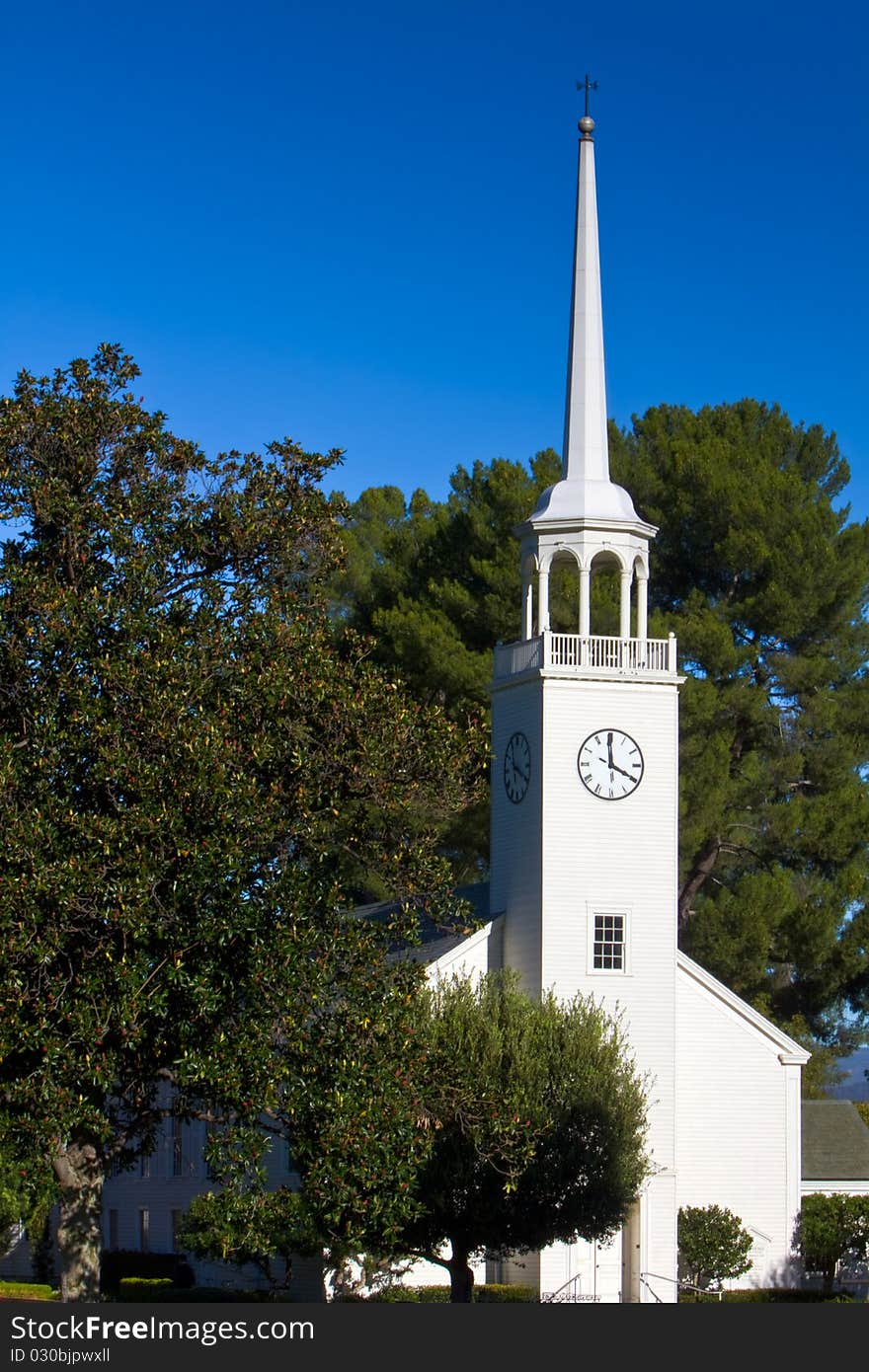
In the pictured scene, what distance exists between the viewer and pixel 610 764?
142 ft

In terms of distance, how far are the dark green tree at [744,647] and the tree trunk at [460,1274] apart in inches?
712

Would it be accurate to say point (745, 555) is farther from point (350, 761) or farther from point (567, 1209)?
point (350, 761)

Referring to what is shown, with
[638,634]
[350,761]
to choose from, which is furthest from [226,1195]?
[638,634]

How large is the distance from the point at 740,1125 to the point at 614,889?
242 inches

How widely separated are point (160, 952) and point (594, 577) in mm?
30578

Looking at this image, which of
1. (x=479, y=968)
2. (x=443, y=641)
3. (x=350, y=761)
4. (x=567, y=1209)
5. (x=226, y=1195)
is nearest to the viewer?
(x=226, y=1195)

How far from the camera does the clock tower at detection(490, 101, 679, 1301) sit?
42.5m

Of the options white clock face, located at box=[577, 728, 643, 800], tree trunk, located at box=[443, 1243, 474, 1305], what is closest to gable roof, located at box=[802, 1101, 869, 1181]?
white clock face, located at box=[577, 728, 643, 800]

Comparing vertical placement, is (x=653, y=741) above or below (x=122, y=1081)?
above

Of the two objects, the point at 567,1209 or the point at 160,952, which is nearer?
the point at 160,952

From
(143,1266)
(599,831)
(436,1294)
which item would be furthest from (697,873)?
(436,1294)

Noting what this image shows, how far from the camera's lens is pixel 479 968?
4331 cm

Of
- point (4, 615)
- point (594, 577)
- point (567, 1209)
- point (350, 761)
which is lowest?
point (567, 1209)

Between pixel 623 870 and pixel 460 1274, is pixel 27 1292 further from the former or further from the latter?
pixel 623 870
